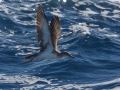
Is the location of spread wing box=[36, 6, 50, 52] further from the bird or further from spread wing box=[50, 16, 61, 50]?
spread wing box=[50, 16, 61, 50]

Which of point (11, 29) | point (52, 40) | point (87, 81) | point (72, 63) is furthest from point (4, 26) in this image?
point (52, 40)

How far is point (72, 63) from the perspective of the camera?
55.9ft

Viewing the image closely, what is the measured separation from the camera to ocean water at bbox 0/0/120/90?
15289 mm

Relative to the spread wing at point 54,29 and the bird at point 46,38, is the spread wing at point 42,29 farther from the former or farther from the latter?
the spread wing at point 54,29

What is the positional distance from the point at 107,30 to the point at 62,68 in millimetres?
6777

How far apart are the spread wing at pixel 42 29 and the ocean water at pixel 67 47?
3.41 metres

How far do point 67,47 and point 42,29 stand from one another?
24.1ft

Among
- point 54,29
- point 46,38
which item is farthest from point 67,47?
point 46,38

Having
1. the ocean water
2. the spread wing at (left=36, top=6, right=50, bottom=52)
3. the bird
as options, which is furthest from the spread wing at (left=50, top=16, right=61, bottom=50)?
the ocean water

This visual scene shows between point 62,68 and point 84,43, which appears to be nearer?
point 62,68

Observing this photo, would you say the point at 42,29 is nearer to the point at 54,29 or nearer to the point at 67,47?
the point at 54,29

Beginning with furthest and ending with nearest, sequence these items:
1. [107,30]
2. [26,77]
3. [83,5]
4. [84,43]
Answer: [83,5] → [107,30] → [84,43] → [26,77]

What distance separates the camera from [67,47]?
18.7m

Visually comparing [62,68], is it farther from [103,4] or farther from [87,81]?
[103,4]
